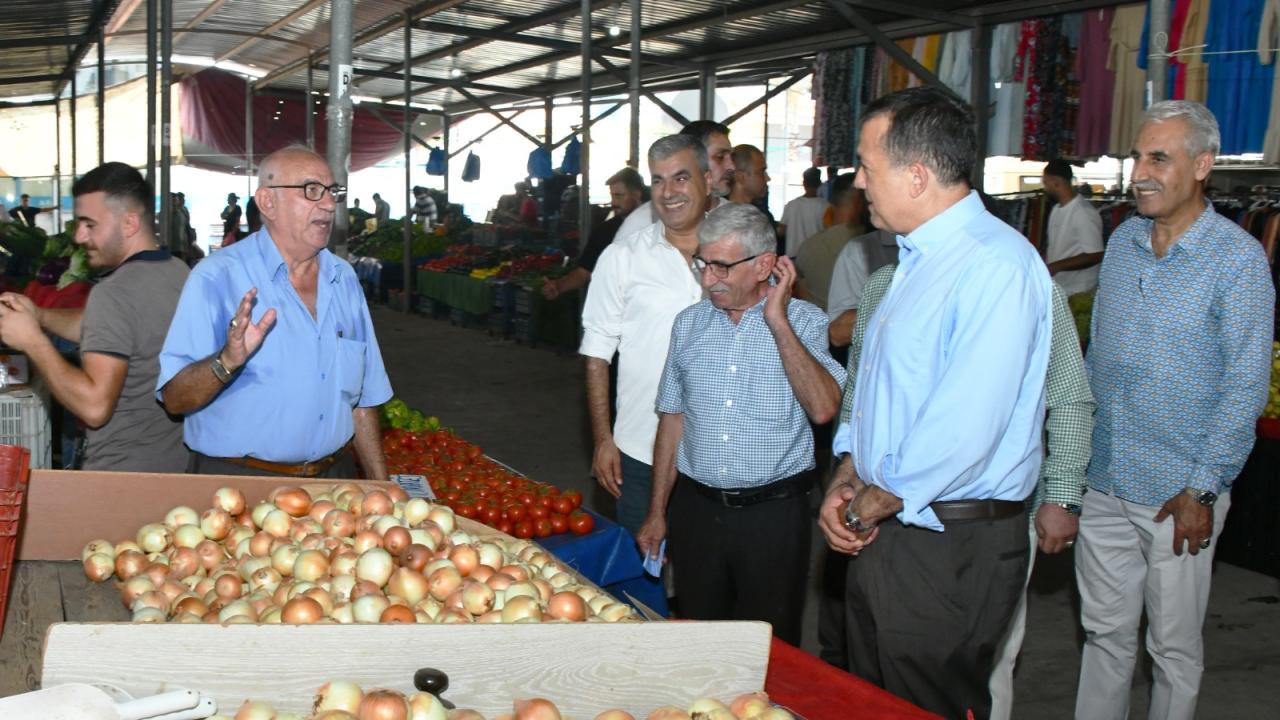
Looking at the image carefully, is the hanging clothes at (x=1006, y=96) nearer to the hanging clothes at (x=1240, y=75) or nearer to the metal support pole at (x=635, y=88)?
the hanging clothes at (x=1240, y=75)

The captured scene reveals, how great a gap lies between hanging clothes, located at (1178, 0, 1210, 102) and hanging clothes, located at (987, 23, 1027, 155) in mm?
2182

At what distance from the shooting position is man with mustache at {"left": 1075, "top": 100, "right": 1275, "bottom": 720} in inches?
121

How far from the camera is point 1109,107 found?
988 centimetres

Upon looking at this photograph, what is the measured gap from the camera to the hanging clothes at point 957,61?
437 inches

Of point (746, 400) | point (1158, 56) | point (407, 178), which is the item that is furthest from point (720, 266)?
point (407, 178)

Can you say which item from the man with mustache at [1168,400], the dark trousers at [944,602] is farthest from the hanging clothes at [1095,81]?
the dark trousers at [944,602]

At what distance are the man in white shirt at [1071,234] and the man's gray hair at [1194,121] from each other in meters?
5.03

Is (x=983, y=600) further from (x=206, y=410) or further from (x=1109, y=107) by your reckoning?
(x=1109, y=107)

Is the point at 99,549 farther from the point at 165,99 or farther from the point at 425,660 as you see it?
the point at 165,99

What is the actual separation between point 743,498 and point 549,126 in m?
18.7

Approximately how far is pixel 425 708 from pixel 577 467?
6428mm

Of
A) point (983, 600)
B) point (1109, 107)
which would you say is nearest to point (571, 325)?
point (1109, 107)

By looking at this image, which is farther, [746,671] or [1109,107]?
[1109,107]

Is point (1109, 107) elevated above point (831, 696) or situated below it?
above
